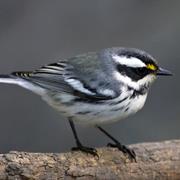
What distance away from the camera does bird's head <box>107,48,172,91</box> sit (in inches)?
239

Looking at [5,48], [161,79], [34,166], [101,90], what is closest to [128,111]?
[101,90]

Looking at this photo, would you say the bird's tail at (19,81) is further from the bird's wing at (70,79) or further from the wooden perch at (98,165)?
the wooden perch at (98,165)

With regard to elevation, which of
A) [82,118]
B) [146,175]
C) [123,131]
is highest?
[82,118]

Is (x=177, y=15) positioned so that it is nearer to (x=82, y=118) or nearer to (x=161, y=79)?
(x=161, y=79)

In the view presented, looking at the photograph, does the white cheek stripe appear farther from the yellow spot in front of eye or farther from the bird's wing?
the yellow spot in front of eye

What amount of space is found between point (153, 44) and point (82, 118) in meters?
4.47

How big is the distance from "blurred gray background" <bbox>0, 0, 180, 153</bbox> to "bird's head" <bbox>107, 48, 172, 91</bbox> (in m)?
2.98

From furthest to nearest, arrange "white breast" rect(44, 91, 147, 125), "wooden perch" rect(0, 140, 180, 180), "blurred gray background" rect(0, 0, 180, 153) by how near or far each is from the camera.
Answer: "blurred gray background" rect(0, 0, 180, 153) < "white breast" rect(44, 91, 147, 125) < "wooden perch" rect(0, 140, 180, 180)

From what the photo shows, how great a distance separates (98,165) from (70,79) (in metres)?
0.82

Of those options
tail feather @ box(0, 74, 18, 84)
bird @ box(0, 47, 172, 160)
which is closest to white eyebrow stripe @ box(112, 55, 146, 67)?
bird @ box(0, 47, 172, 160)

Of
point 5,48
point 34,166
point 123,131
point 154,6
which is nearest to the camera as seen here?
point 34,166

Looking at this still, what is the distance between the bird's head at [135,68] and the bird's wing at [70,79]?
7.2 inches

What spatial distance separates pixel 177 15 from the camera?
1088cm

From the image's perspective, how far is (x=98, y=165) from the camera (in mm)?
5938
